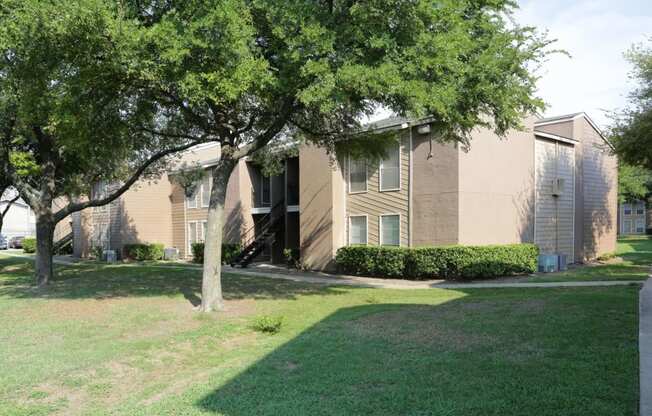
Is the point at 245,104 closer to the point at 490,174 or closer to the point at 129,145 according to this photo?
the point at 129,145

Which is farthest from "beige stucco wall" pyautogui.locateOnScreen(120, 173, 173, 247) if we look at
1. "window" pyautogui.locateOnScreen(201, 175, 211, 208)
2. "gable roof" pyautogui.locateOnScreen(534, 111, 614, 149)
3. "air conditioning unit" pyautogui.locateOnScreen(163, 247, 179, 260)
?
"gable roof" pyautogui.locateOnScreen(534, 111, 614, 149)

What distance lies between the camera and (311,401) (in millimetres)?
5109

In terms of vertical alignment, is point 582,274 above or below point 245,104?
below

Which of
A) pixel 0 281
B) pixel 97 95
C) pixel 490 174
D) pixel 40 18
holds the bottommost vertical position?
pixel 0 281

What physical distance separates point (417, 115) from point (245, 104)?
5320 mm

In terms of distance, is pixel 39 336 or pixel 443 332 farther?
pixel 39 336

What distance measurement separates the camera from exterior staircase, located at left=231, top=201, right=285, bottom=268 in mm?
22542

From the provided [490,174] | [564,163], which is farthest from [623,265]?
[490,174]

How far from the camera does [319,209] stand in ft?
65.8

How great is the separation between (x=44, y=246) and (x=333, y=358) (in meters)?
13.3

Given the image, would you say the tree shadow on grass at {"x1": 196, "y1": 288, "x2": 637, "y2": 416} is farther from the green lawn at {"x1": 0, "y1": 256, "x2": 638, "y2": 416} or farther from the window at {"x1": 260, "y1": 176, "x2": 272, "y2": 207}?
the window at {"x1": 260, "y1": 176, "x2": 272, "y2": 207}

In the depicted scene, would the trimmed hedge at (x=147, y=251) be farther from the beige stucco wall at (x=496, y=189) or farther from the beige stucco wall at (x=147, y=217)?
the beige stucco wall at (x=496, y=189)

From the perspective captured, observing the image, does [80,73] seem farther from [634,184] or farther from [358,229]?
[634,184]

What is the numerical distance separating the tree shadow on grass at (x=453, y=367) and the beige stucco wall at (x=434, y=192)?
297 inches
